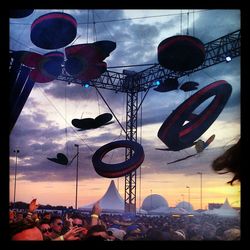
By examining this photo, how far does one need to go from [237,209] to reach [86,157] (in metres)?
3.40

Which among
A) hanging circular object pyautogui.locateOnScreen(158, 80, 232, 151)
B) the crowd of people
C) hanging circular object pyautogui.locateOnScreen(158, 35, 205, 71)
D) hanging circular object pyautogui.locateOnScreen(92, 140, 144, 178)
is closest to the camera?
the crowd of people

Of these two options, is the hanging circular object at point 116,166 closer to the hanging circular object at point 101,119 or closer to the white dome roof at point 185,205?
the hanging circular object at point 101,119

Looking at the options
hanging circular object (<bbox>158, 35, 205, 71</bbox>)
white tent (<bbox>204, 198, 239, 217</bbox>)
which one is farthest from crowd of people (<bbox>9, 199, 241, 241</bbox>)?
hanging circular object (<bbox>158, 35, 205, 71</bbox>)

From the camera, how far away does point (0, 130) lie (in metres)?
6.33

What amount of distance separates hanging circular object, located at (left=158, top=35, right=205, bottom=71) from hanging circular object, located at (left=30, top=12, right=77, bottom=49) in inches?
71.5

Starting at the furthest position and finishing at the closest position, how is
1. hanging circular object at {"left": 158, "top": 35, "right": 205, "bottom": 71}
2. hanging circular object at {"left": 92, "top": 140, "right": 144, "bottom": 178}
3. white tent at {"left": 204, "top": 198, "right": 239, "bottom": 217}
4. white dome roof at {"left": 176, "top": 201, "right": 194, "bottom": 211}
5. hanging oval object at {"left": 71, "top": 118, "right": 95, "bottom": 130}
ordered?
1. white dome roof at {"left": 176, "top": 201, "right": 194, "bottom": 211}
2. hanging circular object at {"left": 92, "top": 140, "right": 144, "bottom": 178}
3. hanging oval object at {"left": 71, "top": 118, "right": 95, "bottom": 130}
4. hanging circular object at {"left": 158, "top": 35, "right": 205, "bottom": 71}
5. white tent at {"left": 204, "top": 198, "right": 239, "bottom": 217}

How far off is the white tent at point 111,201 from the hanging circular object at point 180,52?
9.49 ft

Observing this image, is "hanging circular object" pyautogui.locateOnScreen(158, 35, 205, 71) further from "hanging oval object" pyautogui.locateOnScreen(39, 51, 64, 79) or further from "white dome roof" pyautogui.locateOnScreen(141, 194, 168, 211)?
"white dome roof" pyautogui.locateOnScreen(141, 194, 168, 211)

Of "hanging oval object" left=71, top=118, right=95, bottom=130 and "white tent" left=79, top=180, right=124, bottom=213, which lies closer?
"hanging oval object" left=71, top=118, right=95, bottom=130

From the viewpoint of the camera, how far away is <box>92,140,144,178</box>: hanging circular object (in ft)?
29.1

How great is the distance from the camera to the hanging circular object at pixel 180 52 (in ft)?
25.8

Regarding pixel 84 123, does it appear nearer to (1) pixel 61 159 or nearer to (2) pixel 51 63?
(1) pixel 61 159

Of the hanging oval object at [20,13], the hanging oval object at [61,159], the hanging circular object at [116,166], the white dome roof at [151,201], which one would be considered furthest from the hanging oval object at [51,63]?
the white dome roof at [151,201]
